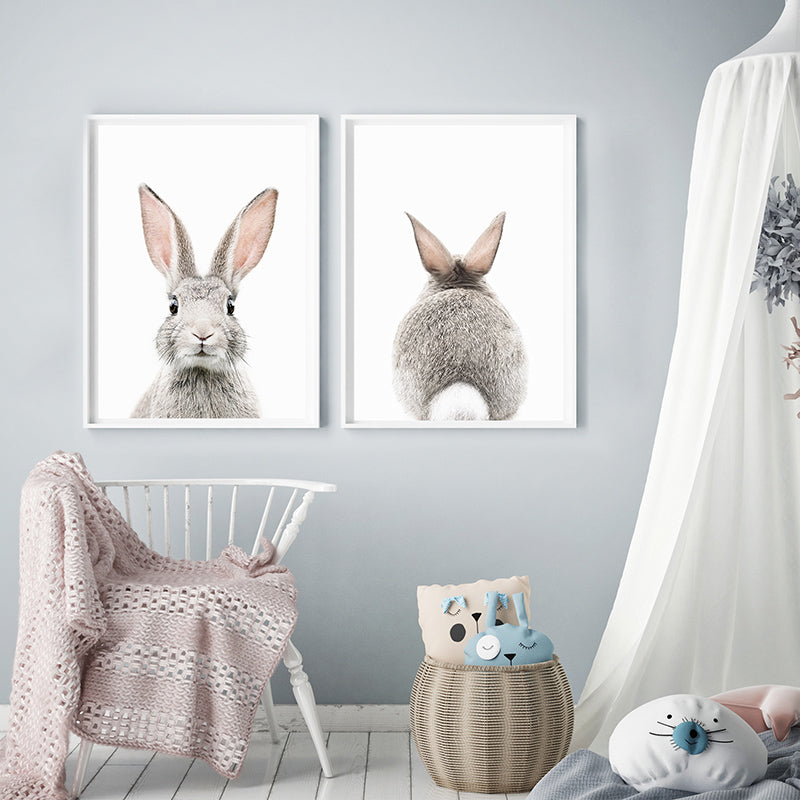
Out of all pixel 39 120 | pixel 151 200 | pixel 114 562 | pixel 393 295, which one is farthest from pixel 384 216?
pixel 114 562

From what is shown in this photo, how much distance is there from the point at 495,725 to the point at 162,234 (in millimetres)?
1770

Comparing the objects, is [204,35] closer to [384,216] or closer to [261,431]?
[384,216]

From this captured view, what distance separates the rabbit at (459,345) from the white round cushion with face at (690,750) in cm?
113

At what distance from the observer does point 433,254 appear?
8.91 feet

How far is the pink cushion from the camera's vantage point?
6.44 ft

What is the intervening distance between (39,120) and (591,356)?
6.28ft

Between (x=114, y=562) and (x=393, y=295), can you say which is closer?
(x=114, y=562)

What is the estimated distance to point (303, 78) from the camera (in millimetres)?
2709

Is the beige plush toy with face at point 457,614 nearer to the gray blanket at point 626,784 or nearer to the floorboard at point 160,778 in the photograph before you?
the gray blanket at point 626,784

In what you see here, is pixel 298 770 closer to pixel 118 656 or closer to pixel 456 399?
pixel 118 656

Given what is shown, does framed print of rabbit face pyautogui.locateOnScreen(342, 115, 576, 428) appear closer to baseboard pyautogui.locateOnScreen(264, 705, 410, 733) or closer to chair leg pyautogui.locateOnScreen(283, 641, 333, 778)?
chair leg pyautogui.locateOnScreen(283, 641, 333, 778)

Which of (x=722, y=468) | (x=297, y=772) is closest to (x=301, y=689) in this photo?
(x=297, y=772)

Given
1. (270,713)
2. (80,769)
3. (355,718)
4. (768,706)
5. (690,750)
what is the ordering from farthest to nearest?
(355,718)
(270,713)
(80,769)
(768,706)
(690,750)

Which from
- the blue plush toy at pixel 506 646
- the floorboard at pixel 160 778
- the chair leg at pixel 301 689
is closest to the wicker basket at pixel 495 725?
the blue plush toy at pixel 506 646
